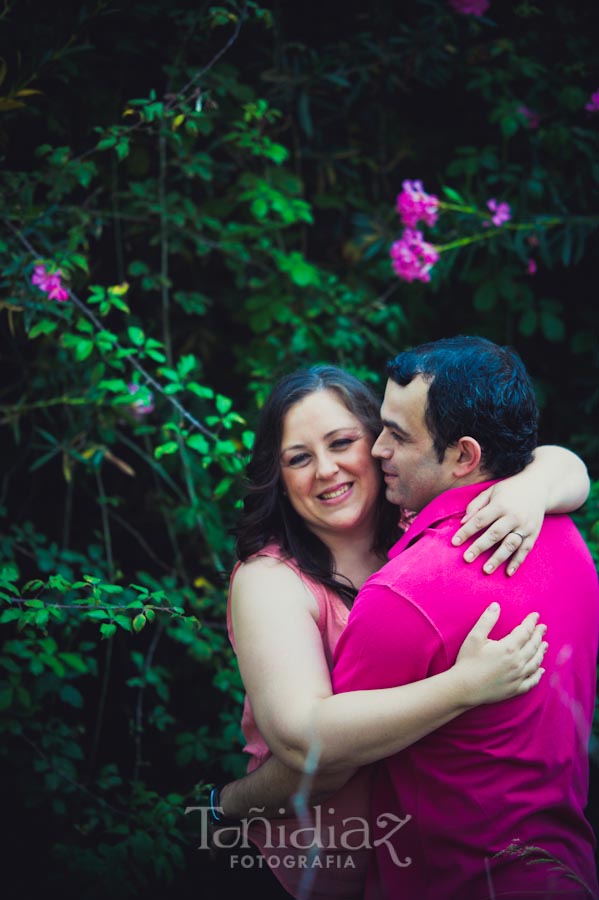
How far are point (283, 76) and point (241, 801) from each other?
269cm

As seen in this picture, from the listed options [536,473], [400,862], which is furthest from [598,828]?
[536,473]

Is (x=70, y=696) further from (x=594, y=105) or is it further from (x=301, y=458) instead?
(x=594, y=105)

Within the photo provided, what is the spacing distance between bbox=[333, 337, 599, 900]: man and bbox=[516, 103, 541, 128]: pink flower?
1.76 metres

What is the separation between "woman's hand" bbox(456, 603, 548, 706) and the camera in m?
1.42

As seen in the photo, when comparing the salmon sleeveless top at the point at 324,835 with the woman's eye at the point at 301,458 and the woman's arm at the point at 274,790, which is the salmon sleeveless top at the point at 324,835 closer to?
the woman's arm at the point at 274,790

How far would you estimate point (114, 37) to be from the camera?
290cm

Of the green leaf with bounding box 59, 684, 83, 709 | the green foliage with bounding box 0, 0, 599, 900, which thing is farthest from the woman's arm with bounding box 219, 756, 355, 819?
the green leaf with bounding box 59, 684, 83, 709

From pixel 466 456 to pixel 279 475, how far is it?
0.54 metres

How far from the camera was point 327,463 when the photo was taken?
198 cm

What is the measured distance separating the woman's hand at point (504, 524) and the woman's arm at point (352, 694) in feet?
0.37

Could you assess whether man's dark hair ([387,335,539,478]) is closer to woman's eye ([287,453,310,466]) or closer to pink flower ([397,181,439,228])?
woman's eye ([287,453,310,466])

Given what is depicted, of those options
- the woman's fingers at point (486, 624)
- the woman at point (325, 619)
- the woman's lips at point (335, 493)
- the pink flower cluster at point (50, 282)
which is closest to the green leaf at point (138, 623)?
the woman at point (325, 619)

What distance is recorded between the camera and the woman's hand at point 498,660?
4.64 feet

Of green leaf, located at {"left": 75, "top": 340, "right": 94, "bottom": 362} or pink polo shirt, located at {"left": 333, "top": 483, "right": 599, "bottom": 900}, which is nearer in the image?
pink polo shirt, located at {"left": 333, "top": 483, "right": 599, "bottom": 900}
